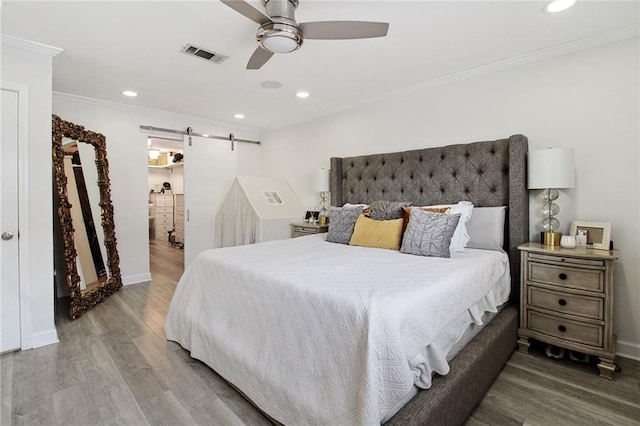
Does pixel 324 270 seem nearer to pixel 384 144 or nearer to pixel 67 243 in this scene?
pixel 384 144

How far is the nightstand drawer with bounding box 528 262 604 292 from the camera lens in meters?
2.02

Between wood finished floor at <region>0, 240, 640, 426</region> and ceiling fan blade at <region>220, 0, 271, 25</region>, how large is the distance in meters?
2.11

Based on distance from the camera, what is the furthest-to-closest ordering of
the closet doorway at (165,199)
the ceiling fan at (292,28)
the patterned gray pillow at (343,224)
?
the closet doorway at (165,199)
the patterned gray pillow at (343,224)
the ceiling fan at (292,28)

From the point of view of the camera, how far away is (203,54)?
2.62 metres

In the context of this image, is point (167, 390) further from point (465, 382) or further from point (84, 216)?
point (84, 216)

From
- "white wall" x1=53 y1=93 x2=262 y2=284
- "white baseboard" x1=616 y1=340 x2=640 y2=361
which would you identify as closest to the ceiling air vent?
"white wall" x1=53 y1=93 x2=262 y2=284

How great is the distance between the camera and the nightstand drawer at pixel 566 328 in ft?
6.68

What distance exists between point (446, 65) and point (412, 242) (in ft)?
5.46

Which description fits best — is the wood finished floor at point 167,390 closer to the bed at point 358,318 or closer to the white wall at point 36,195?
the bed at point 358,318

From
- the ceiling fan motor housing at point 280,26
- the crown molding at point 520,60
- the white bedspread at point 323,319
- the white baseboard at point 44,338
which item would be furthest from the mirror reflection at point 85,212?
the crown molding at point 520,60

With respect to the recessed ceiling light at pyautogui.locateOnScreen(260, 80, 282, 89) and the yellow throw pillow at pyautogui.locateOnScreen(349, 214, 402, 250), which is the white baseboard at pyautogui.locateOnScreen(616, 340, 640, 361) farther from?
the recessed ceiling light at pyautogui.locateOnScreen(260, 80, 282, 89)

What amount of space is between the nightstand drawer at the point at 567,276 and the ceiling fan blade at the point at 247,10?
2414 millimetres

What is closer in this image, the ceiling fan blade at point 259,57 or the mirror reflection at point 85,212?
the ceiling fan blade at point 259,57

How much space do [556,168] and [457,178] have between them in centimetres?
79
